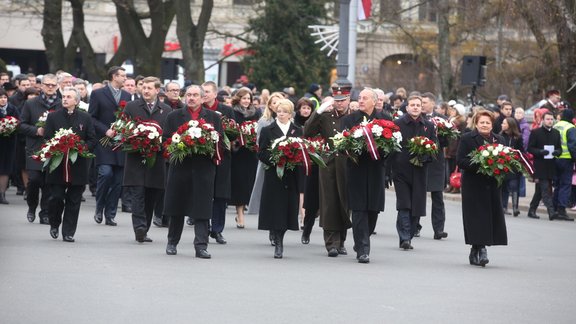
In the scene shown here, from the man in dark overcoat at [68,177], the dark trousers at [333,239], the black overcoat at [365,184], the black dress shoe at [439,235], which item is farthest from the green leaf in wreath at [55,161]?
the black dress shoe at [439,235]

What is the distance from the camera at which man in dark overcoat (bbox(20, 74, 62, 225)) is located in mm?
18297

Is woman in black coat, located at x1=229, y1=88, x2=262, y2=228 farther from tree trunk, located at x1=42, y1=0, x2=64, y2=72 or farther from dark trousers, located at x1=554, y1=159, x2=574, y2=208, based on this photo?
tree trunk, located at x1=42, y1=0, x2=64, y2=72

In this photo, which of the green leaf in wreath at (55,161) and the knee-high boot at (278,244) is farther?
the green leaf in wreath at (55,161)

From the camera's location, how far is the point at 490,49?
50750 millimetres

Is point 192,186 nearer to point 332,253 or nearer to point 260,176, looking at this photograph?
point 332,253

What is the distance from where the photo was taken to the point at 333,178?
15.9 meters

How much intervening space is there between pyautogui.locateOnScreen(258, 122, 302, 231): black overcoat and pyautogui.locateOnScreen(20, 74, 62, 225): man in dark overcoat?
13.3 ft

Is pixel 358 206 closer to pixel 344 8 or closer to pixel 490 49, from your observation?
pixel 344 8

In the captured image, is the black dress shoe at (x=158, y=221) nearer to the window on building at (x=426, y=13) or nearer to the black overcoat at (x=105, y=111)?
the black overcoat at (x=105, y=111)

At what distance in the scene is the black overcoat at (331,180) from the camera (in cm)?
1554

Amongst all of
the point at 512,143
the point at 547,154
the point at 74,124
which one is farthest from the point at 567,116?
the point at 74,124

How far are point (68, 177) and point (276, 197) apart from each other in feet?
7.95

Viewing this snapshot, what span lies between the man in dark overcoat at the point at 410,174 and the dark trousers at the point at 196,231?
10.3 ft

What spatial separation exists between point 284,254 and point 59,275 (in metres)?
3.70
